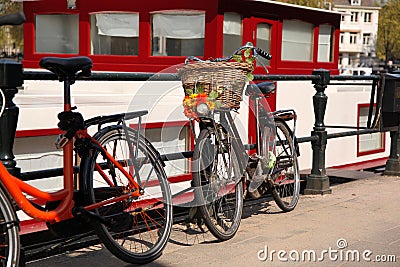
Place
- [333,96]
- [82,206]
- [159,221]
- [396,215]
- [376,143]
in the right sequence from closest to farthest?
[82,206], [159,221], [396,215], [333,96], [376,143]

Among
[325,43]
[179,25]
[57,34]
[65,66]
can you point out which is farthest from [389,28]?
[65,66]

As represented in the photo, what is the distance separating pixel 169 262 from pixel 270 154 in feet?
4.95

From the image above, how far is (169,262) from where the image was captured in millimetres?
4234

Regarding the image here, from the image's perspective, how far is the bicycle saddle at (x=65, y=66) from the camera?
3.72 m

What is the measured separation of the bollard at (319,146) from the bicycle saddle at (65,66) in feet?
10.5

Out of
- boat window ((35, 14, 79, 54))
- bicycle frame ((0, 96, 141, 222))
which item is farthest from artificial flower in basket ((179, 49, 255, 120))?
boat window ((35, 14, 79, 54))

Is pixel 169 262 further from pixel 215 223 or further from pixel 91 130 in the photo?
pixel 91 130

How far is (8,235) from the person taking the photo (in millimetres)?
3287

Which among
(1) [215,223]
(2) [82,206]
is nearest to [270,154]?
(1) [215,223]

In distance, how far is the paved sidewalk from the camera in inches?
169

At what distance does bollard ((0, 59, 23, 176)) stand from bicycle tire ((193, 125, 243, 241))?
1.21 metres

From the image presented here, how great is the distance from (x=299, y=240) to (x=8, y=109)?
220cm

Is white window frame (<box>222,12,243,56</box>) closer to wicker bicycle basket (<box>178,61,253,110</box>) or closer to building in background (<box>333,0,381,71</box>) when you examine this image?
wicker bicycle basket (<box>178,61,253,110</box>)

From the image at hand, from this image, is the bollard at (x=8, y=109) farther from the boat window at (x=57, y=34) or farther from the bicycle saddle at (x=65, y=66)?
the boat window at (x=57, y=34)
